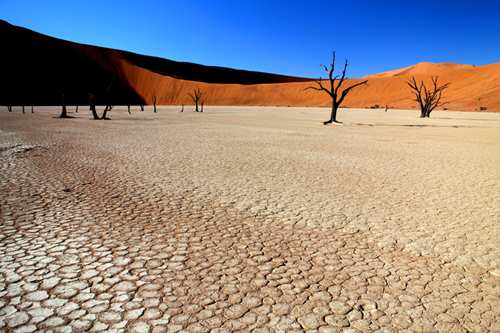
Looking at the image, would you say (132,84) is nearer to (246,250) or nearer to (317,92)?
(317,92)

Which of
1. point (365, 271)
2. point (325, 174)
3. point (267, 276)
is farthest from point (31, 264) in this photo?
point (325, 174)

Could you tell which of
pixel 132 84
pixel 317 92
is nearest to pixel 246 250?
pixel 317 92

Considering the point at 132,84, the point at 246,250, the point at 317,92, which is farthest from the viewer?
the point at 132,84

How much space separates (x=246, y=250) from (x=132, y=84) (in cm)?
10043

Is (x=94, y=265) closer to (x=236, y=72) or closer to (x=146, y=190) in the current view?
(x=146, y=190)

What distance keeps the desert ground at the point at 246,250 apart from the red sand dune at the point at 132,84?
55.7 m

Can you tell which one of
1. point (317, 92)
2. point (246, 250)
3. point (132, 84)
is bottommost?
A: point (246, 250)

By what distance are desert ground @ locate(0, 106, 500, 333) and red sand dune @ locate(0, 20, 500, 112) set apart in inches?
2192

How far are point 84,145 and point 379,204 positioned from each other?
912 cm

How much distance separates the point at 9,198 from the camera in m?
4.80

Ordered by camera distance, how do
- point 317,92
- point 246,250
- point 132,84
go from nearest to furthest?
point 246,250 → point 317,92 → point 132,84

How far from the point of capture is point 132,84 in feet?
309

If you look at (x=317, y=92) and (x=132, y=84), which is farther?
(x=132, y=84)

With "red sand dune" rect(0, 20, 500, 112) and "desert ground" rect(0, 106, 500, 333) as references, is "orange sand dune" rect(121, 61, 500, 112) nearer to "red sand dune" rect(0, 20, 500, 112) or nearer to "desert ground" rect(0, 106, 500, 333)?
"red sand dune" rect(0, 20, 500, 112)
